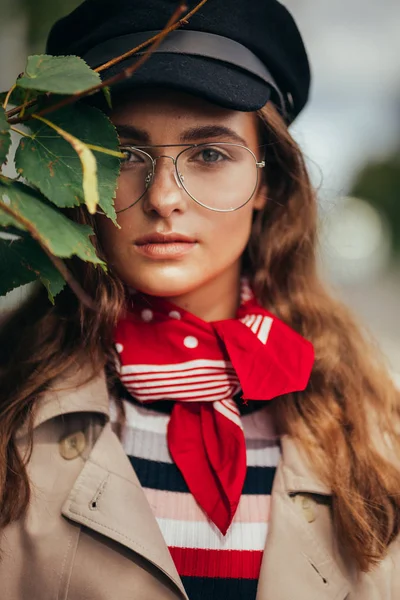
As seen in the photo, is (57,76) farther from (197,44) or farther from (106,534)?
(106,534)

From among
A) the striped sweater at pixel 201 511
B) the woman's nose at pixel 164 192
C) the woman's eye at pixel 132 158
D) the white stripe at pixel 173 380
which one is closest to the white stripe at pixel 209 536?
the striped sweater at pixel 201 511

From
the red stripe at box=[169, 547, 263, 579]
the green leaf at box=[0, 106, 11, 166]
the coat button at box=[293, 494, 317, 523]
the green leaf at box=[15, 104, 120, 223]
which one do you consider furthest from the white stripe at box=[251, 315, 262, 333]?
the green leaf at box=[0, 106, 11, 166]

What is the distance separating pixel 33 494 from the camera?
1.53 m

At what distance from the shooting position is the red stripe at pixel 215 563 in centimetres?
154

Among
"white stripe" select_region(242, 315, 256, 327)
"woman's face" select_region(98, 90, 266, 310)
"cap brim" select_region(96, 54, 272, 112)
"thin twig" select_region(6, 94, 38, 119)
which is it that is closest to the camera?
"thin twig" select_region(6, 94, 38, 119)

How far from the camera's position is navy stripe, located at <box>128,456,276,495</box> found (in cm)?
164

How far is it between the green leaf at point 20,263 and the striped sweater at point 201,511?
2.46 feet

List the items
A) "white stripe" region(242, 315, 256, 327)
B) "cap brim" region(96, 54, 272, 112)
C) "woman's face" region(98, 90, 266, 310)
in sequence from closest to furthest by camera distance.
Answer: "cap brim" region(96, 54, 272, 112)
"woman's face" region(98, 90, 266, 310)
"white stripe" region(242, 315, 256, 327)

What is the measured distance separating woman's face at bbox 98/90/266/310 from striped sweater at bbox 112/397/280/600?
39 centimetres

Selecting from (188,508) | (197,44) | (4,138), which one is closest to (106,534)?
(188,508)

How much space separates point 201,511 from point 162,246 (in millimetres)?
683

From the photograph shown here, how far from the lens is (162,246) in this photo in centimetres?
158

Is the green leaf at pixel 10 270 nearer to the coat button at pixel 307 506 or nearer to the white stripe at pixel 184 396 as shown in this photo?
the white stripe at pixel 184 396

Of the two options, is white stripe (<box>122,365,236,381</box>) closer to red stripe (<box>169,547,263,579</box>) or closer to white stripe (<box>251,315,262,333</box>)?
white stripe (<box>251,315,262,333</box>)
